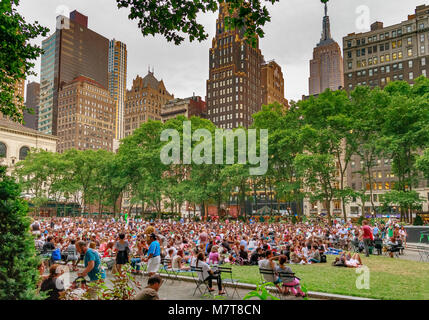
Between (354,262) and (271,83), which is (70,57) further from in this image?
(354,262)

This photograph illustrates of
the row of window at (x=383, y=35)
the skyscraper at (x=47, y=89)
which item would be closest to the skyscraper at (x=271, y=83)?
the row of window at (x=383, y=35)

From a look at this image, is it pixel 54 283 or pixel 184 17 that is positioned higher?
pixel 184 17

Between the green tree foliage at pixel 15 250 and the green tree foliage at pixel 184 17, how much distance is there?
424 centimetres

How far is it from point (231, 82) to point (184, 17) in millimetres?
118812

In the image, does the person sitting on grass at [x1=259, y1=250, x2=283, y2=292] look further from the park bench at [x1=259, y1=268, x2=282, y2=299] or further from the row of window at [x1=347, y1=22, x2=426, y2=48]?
the row of window at [x1=347, y1=22, x2=426, y2=48]

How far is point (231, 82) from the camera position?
12319cm

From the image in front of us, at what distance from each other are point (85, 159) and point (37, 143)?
4127 centimetres

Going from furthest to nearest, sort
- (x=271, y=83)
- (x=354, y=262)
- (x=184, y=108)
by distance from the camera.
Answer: (x=271, y=83) → (x=184, y=108) → (x=354, y=262)

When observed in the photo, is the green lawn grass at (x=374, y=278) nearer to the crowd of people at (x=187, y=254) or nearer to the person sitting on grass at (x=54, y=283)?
the crowd of people at (x=187, y=254)

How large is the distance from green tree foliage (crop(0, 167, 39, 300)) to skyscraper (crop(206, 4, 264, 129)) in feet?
377

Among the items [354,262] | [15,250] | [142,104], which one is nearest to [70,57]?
[142,104]

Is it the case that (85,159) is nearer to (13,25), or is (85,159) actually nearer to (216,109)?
(13,25)

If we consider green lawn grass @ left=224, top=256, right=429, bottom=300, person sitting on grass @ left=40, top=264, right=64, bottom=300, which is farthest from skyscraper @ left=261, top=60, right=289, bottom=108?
person sitting on grass @ left=40, top=264, right=64, bottom=300
